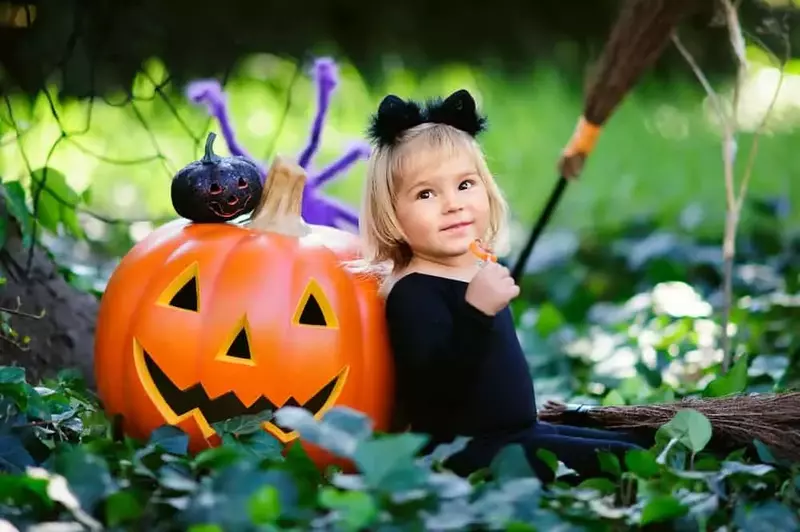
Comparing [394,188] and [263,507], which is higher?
[394,188]

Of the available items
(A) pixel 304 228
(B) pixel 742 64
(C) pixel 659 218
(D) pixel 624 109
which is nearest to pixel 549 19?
(D) pixel 624 109

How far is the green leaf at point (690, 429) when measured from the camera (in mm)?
1877

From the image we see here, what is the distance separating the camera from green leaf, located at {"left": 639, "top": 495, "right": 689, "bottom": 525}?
1.59 metres

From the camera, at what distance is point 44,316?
99.3 inches

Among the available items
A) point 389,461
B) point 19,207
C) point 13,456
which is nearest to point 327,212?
point 19,207

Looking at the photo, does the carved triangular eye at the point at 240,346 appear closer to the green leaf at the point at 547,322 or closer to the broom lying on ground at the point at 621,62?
the broom lying on ground at the point at 621,62

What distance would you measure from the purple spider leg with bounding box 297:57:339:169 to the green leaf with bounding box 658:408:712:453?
1144 millimetres

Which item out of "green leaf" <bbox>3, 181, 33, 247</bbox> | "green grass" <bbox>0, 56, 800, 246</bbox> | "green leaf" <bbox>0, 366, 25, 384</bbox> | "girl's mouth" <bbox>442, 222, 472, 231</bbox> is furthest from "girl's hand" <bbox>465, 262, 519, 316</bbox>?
"green grass" <bbox>0, 56, 800, 246</bbox>

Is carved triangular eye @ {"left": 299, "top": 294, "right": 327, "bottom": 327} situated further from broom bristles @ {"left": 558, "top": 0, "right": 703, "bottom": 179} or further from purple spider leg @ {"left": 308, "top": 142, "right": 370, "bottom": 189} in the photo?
broom bristles @ {"left": 558, "top": 0, "right": 703, "bottom": 179}

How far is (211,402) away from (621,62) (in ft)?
4.33

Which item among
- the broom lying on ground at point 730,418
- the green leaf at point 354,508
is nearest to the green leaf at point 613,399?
the broom lying on ground at point 730,418

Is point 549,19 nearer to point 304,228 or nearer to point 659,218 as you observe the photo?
point 659,218

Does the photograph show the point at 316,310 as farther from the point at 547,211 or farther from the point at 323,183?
the point at 547,211

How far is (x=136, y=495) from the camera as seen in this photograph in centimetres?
158
